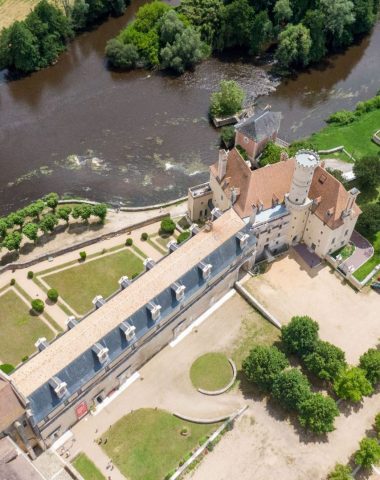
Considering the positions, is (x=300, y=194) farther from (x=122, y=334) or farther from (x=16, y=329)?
(x=16, y=329)

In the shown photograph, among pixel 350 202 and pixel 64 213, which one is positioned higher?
pixel 350 202

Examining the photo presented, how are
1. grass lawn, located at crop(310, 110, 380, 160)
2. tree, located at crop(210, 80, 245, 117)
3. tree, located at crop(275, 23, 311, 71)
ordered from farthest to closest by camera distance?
tree, located at crop(275, 23, 311, 71), tree, located at crop(210, 80, 245, 117), grass lawn, located at crop(310, 110, 380, 160)

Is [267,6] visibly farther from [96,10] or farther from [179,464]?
[179,464]

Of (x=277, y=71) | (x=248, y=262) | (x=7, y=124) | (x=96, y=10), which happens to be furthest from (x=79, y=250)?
(x=96, y=10)

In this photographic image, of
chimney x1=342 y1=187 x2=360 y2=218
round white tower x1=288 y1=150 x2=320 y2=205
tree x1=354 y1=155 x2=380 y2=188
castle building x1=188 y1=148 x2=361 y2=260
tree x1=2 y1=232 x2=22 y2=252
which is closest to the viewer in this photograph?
round white tower x1=288 y1=150 x2=320 y2=205

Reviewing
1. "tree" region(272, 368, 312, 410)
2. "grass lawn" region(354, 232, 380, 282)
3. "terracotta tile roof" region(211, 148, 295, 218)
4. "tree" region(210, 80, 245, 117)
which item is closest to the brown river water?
"tree" region(210, 80, 245, 117)

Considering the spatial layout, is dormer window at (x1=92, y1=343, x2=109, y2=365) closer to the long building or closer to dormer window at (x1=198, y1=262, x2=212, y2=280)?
the long building

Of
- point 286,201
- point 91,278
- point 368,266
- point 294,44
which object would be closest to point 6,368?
point 91,278

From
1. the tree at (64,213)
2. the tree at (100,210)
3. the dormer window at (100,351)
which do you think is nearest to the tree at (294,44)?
the tree at (100,210)
